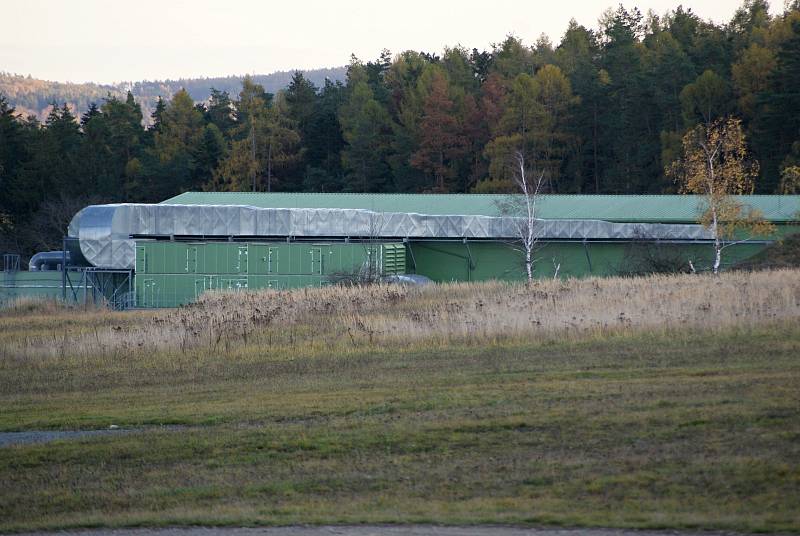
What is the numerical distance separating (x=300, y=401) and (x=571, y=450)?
17.5ft

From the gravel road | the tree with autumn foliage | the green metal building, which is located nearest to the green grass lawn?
the gravel road

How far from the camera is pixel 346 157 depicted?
92750 millimetres

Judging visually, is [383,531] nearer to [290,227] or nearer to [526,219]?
[290,227]

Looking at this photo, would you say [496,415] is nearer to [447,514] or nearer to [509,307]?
[447,514]

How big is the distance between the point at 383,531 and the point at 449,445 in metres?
3.05

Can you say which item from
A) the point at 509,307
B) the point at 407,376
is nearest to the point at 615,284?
the point at 509,307

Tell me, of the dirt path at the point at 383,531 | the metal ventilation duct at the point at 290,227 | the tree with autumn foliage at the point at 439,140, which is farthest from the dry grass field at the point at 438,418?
the tree with autumn foliage at the point at 439,140

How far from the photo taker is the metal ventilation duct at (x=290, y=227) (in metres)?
47.5

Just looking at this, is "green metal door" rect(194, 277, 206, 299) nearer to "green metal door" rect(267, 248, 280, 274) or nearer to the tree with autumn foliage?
"green metal door" rect(267, 248, 280, 274)

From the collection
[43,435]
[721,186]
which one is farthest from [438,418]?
[721,186]

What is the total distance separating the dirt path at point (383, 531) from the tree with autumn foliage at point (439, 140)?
255 feet

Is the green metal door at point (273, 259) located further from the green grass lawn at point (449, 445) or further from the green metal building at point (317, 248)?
the green grass lawn at point (449, 445)

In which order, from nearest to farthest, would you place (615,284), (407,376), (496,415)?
(496,415) < (407,376) < (615,284)

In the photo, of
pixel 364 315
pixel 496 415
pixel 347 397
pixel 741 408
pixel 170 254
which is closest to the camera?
pixel 741 408
